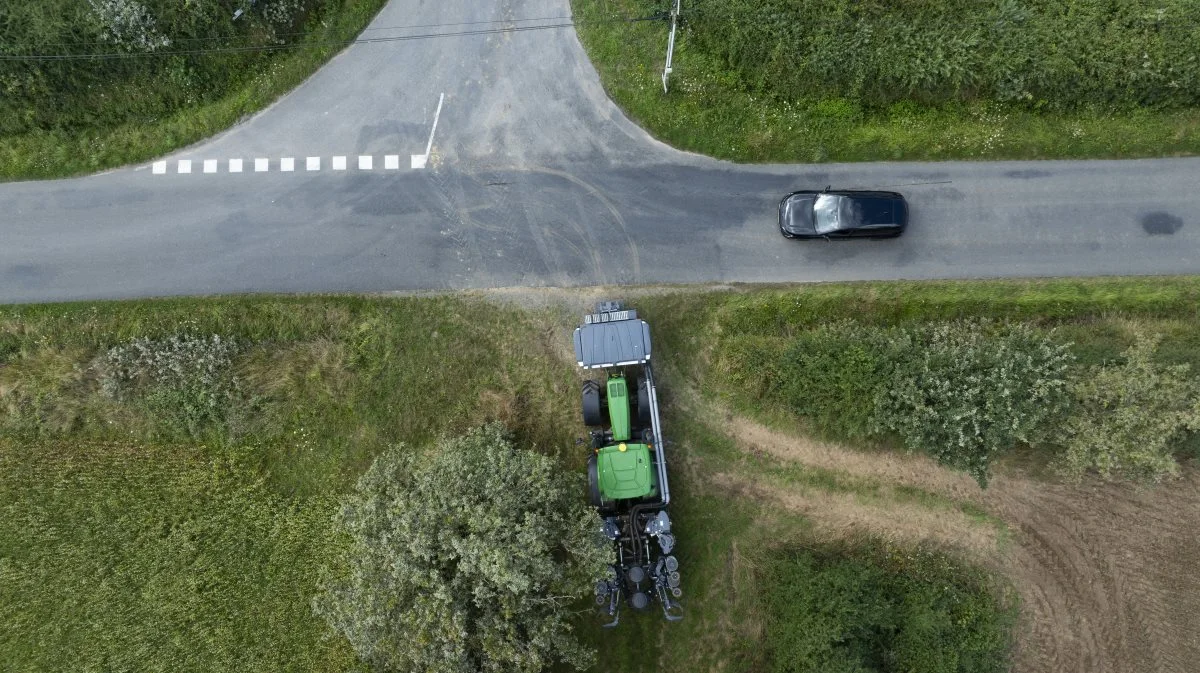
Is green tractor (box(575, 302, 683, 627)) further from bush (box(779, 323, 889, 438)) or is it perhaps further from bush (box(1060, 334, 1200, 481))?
bush (box(1060, 334, 1200, 481))

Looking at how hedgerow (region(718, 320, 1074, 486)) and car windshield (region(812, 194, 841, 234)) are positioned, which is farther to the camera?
car windshield (region(812, 194, 841, 234))

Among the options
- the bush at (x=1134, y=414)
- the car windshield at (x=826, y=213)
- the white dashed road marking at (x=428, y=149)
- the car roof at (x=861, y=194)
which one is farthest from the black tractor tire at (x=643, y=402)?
the bush at (x=1134, y=414)

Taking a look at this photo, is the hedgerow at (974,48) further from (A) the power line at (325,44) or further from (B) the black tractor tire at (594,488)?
(B) the black tractor tire at (594,488)

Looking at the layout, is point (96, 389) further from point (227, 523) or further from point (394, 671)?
point (394, 671)

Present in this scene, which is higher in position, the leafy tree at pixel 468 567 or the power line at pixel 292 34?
the power line at pixel 292 34

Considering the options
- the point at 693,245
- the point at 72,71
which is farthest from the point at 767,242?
the point at 72,71

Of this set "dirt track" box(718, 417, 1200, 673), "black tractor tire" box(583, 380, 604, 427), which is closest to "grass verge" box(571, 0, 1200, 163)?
"black tractor tire" box(583, 380, 604, 427)
